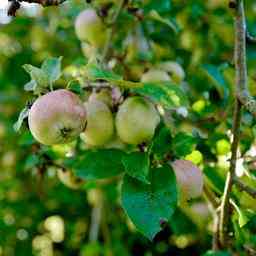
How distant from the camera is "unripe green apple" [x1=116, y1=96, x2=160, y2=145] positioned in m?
1.03

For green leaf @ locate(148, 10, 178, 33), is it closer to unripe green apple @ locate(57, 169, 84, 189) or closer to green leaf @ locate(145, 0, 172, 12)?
green leaf @ locate(145, 0, 172, 12)

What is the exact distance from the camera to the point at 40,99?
92 cm

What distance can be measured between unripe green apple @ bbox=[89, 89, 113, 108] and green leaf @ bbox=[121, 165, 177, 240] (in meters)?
0.19

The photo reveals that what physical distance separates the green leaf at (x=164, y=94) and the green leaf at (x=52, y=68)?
141 mm

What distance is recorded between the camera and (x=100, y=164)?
106cm

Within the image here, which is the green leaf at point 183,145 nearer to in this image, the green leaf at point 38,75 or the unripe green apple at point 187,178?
the unripe green apple at point 187,178

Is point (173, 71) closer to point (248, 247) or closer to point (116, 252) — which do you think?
point (248, 247)

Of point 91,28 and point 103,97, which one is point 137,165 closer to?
point 103,97

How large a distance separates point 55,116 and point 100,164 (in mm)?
185

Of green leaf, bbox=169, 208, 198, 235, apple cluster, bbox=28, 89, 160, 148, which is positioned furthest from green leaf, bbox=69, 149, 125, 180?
green leaf, bbox=169, 208, 198, 235

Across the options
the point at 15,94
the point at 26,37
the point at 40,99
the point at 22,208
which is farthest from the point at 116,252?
the point at 40,99

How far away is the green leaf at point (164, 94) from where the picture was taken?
37.0 inches

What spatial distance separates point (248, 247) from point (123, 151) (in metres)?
0.30

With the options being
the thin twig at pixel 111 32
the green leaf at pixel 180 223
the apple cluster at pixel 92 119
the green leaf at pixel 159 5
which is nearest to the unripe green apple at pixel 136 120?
the apple cluster at pixel 92 119
